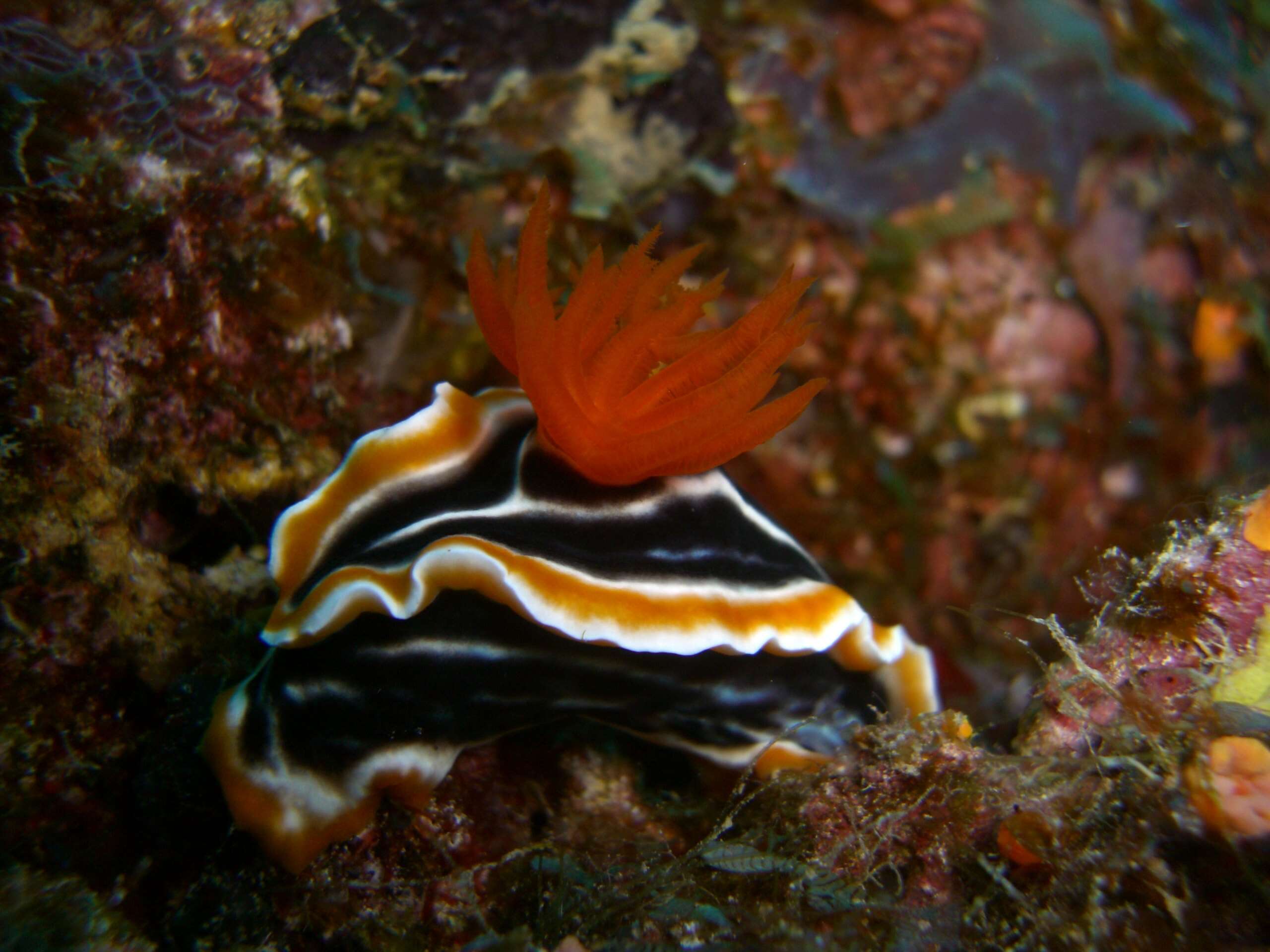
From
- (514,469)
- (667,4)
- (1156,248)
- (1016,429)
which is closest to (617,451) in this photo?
(514,469)

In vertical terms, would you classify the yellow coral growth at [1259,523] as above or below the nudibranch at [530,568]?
below

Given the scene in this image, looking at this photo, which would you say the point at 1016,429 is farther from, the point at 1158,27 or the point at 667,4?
the point at 667,4

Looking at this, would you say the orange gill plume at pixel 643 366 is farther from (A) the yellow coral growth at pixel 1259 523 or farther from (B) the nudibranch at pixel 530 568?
(A) the yellow coral growth at pixel 1259 523

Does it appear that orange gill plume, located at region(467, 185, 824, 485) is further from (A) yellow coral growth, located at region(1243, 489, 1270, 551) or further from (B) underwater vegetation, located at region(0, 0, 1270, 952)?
(A) yellow coral growth, located at region(1243, 489, 1270, 551)

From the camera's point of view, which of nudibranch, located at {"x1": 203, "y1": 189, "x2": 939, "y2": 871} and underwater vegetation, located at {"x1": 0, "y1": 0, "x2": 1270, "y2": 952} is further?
nudibranch, located at {"x1": 203, "y1": 189, "x2": 939, "y2": 871}

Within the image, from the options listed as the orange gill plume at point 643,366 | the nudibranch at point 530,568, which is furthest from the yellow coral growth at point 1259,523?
the orange gill plume at point 643,366

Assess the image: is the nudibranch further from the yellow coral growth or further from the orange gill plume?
the yellow coral growth

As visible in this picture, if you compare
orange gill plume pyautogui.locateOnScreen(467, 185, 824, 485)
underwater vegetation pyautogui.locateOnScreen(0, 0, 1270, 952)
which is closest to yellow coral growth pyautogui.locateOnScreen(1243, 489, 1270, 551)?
underwater vegetation pyautogui.locateOnScreen(0, 0, 1270, 952)

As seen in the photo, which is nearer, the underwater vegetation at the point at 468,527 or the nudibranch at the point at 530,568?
the underwater vegetation at the point at 468,527

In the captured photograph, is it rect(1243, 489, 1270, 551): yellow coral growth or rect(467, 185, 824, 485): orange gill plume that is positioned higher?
rect(467, 185, 824, 485): orange gill plume
